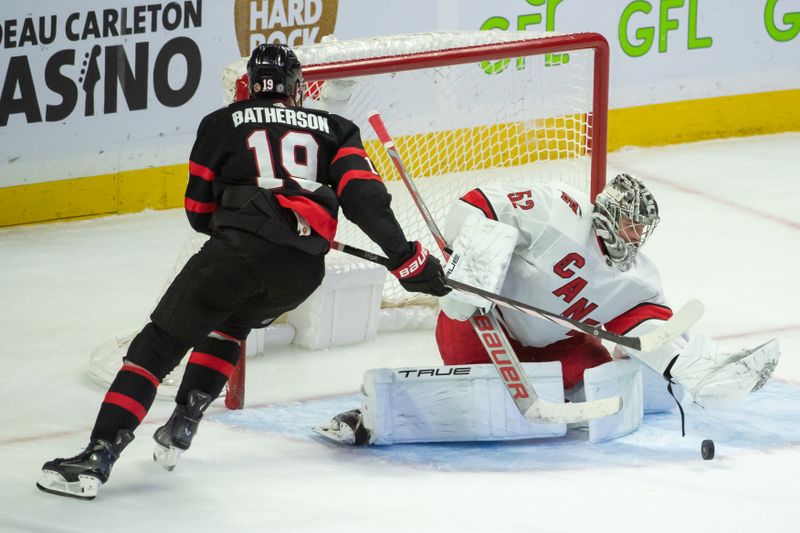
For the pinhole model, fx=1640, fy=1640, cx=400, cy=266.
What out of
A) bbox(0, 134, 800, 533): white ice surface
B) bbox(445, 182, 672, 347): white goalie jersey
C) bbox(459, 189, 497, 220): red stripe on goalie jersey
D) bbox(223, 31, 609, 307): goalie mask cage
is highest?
bbox(223, 31, 609, 307): goalie mask cage

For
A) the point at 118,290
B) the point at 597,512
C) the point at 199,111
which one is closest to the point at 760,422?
the point at 597,512

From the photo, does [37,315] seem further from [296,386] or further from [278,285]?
[278,285]

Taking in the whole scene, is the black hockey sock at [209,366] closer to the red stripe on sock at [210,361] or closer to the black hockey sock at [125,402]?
the red stripe on sock at [210,361]

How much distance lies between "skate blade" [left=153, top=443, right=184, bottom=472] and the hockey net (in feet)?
1.81

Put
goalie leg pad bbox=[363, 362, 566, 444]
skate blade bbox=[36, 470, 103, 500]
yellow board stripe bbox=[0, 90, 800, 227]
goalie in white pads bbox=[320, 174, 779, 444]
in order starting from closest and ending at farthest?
skate blade bbox=[36, 470, 103, 500]
goalie in white pads bbox=[320, 174, 779, 444]
goalie leg pad bbox=[363, 362, 566, 444]
yellow board stripe bbox=[0, 90, 800, 227]

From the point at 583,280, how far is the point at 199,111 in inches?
102

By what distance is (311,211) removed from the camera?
351 centimetres

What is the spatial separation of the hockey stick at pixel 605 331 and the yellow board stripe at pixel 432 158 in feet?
4.46

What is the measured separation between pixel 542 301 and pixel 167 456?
98cm

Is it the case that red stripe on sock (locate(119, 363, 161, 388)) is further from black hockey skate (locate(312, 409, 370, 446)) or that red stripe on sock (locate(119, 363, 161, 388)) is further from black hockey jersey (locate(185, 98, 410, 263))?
black hockey skate (locate(312, 409, 370, 446))

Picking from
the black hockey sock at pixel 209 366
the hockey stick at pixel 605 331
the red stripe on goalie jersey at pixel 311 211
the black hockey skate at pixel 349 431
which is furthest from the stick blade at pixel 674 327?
the black hockey sock at pixel 209 366

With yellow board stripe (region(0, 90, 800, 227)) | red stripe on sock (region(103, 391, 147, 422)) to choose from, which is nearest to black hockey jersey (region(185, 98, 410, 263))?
red stripe on sock (region(103, 391, 147, 422))

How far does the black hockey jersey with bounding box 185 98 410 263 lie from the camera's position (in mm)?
3502

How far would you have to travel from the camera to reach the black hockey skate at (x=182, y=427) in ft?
12.1
